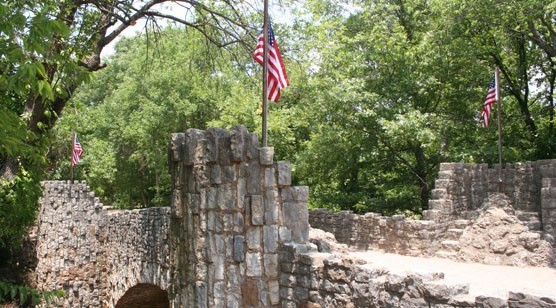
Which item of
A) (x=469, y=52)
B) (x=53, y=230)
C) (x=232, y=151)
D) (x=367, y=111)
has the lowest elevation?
(x=53, y=230)

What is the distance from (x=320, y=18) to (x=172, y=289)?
1788 cm

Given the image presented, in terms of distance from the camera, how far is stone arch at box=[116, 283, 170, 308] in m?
16.8

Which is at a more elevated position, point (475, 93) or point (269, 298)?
point (475, 93)

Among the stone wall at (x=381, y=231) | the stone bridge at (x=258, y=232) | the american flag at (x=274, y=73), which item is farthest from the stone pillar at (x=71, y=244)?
the american flag at (x=274, y=73)

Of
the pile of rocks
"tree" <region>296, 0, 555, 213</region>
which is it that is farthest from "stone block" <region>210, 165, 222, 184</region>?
"tree" <region>296, 0, 555, 213</region>

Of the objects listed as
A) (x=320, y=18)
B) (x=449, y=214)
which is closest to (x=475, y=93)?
(x=449, y=214)

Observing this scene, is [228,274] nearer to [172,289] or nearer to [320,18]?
[172,289]

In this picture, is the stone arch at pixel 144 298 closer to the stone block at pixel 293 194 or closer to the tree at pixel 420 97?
the tree at pixel 420 97

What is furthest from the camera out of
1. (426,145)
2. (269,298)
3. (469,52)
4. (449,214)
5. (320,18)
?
(320,18)

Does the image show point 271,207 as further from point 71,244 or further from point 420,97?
point 71,244

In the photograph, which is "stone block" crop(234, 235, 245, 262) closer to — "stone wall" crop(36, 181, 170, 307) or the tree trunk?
"stone wall" crop(36, 181, 170, 307)

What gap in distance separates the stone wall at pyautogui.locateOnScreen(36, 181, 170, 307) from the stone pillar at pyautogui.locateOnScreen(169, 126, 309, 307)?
10767mm

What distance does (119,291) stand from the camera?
56.5 feet

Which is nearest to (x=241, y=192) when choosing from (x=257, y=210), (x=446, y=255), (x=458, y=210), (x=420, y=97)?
(x=257, y=210)
